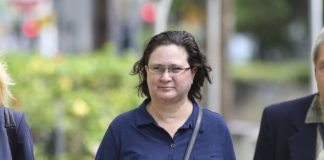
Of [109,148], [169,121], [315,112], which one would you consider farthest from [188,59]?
[315,112]

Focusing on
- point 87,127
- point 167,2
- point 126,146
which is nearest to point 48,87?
point 87,127

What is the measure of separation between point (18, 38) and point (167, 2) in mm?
10158

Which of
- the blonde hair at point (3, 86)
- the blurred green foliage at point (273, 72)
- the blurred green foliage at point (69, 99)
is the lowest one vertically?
the blurred green foliage at point (273, 72)

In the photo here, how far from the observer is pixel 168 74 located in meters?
4.07

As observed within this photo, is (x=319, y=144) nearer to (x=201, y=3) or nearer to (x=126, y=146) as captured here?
(x=126, y=146)

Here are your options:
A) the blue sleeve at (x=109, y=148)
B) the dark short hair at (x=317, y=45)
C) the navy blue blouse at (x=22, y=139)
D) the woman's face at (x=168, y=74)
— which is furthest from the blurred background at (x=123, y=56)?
the dark short hair at (x=317, y=45)

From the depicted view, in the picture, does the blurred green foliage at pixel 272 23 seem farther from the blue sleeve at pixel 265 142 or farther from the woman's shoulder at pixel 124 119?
the woman's shoulder at pixel 124 119

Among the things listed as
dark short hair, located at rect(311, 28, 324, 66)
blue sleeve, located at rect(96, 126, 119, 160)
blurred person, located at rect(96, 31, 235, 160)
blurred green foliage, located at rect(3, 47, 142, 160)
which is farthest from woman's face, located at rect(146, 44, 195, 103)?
blurred green foliage, located at rect(3, 47, 142, 160)

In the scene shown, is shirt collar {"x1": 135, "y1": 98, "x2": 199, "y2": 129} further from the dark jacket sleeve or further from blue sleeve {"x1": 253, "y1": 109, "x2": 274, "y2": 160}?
the dark jacket sleeve

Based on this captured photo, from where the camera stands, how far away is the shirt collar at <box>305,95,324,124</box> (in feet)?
13.8

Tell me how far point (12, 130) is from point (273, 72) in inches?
573

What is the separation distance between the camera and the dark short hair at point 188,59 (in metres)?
4.19

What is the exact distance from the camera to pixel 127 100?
9664 millimetres

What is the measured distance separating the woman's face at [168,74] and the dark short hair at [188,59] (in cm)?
4
